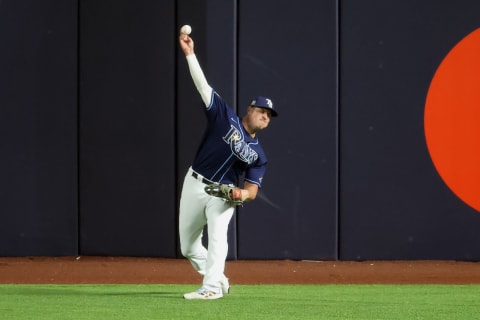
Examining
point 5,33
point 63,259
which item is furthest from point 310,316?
point 5,33

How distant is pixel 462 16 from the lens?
34.9ft

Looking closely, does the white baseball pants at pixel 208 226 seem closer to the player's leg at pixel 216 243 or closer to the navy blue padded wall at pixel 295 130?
the player's leg at pixel 216 243

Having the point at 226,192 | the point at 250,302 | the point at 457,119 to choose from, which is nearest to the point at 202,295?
the point at 250,302

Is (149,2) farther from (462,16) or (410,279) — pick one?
(410,279)

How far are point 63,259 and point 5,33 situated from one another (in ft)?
8.07

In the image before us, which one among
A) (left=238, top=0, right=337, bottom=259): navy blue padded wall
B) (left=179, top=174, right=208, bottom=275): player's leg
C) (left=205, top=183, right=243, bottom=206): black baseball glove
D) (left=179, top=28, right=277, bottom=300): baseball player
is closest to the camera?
(left=205, top=183, right=243, bottom=206): black baseball glove

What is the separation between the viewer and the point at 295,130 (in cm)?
1059

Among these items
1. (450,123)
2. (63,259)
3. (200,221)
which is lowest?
(63,259)

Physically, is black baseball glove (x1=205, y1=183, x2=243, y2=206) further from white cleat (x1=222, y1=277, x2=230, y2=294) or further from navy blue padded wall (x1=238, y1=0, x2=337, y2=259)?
navy blue padded wall (x1=238, y1=0, x2=337, y2=259)

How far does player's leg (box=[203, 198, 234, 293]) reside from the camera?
7.01m

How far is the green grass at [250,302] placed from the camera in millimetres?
6246

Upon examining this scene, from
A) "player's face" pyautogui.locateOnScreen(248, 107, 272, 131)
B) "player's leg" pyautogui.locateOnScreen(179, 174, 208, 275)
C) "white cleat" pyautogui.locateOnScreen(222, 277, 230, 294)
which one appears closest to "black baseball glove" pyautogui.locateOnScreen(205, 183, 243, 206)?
"player's leg" pyautogui.locateOnScreen(179, 174, 208, 275)

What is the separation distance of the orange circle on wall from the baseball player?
3.83m

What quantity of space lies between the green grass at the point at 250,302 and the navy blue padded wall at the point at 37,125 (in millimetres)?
2706
